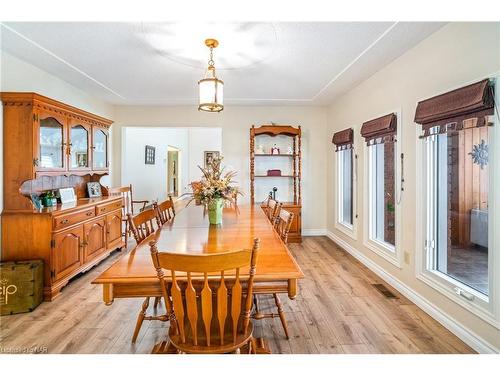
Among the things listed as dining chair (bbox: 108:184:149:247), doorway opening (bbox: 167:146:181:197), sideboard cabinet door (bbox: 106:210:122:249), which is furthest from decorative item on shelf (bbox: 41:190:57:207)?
doorway opening (bbox: 167:146:181:197)

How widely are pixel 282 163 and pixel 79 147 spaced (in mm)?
3432

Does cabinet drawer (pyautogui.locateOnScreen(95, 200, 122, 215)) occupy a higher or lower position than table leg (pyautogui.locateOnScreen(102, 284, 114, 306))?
higher

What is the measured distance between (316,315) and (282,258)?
47.8 inches

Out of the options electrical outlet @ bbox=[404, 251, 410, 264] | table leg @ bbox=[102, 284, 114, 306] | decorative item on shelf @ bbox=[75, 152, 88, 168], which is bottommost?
electrical outlet @ bbox=[404, 251, 410, 264]

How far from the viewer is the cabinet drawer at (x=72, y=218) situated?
2978 millimetres

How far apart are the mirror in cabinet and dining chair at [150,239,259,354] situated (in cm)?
244

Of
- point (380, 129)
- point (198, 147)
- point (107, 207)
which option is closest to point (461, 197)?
point (380, 129)

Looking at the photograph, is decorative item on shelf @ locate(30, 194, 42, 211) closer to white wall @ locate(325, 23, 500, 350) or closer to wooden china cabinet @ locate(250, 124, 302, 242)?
wooden china cabinet @ locate(250, 124, 302, 242)

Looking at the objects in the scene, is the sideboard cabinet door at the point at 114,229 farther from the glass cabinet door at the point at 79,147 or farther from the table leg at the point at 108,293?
the table leg at the point at 108,293

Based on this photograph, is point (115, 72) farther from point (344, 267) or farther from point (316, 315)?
point (344, 267)

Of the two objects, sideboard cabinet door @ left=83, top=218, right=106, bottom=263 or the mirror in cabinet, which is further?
sideboard cabinet door @ left=83, top=218, right=106, bottom=263

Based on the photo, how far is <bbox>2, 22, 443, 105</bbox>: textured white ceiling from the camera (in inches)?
97.0

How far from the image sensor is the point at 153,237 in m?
2.21

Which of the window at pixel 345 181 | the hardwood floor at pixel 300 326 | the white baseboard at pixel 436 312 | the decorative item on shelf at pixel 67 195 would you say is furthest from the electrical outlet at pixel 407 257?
the decorative item on shelf at pixel 67 195
